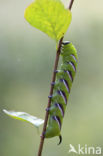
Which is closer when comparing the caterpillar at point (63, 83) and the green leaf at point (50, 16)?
the green leaf at point (50, 16)

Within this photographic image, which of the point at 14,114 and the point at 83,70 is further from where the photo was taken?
the point at 83,70

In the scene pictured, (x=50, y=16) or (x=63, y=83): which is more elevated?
(x=50, y=16)

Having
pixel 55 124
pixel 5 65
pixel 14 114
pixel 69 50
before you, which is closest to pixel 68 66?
pixel 69 50

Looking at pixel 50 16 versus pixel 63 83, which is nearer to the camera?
pixel 50 16

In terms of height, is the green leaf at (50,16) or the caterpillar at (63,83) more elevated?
the green leaf at (50,16)

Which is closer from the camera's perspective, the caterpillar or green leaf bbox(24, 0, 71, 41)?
green leaf bbox(24, 0, 71, 41)

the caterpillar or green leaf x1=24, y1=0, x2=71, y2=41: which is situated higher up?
green leaf x1=24, y1=0, x2=71, y2=41

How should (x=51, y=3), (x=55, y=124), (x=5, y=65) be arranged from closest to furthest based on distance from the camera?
(x=51, y=3) < (x=55, y=124) < (x=5, y=65)

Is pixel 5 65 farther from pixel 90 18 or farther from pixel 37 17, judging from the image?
pixel 37 17
